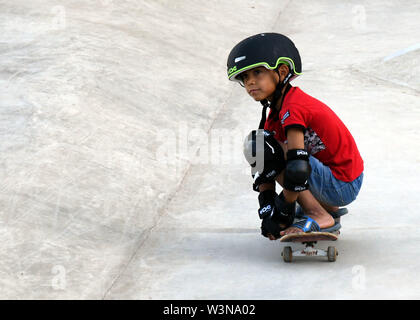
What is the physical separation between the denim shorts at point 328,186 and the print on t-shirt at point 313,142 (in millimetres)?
62

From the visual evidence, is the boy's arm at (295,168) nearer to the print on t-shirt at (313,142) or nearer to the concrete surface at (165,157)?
the print on t-shirt at (313,142)

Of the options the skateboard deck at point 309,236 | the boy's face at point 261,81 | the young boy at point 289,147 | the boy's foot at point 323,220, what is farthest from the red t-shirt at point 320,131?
the skateboard deck at point 309,236

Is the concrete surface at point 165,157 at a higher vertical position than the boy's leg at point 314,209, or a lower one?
lower

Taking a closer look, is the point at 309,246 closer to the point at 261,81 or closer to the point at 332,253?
the point at 332,253

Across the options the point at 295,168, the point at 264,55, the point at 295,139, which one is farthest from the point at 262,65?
the point at 295,168

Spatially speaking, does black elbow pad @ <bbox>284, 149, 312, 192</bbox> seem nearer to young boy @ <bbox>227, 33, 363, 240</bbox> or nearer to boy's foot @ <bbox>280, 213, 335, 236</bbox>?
young boy @ <bbox>227, 33, 363, 240</bbox>

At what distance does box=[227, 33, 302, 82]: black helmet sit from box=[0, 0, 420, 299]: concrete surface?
1.15 metres

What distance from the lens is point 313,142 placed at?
4051 mm

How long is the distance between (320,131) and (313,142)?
0.10m

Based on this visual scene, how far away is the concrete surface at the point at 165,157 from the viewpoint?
152 inches

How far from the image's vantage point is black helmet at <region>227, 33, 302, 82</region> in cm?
390

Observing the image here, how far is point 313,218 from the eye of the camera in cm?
409

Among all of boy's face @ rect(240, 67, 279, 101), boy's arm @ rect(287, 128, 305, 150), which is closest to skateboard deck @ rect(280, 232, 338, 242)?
boy's arm @ rect(287, 128, 305, 150)

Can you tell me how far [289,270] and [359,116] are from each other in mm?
3031
